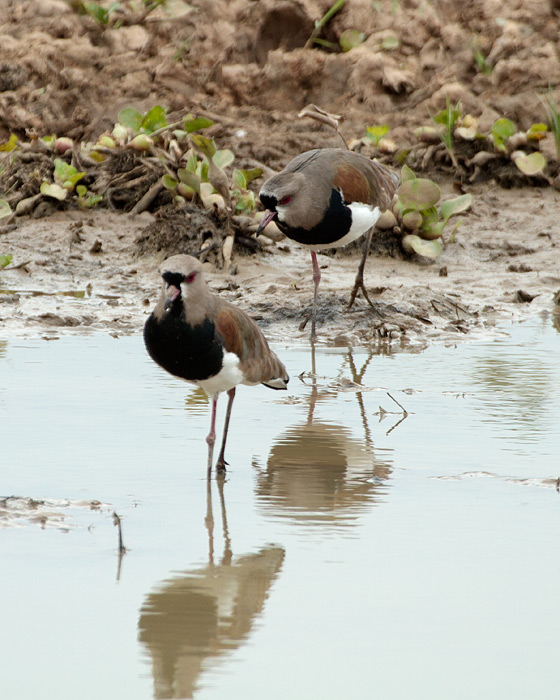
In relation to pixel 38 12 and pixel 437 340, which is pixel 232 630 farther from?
pixel 38 12

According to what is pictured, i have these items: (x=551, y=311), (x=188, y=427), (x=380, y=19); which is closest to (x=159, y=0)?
(x=380, y=19)

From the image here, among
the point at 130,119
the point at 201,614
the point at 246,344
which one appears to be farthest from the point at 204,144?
the point at 201,614

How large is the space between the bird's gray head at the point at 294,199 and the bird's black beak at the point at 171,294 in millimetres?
2882

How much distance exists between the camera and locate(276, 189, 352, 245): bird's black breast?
688cm

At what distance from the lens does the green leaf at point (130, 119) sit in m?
9.30

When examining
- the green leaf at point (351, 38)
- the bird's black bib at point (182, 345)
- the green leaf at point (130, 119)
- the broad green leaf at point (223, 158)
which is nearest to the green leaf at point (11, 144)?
the green leaf at point (130, 119)

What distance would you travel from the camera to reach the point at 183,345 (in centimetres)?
399


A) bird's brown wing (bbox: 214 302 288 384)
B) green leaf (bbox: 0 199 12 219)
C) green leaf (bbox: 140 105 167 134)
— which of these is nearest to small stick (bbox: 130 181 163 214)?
green leaf (bbox: 140 105 167 134)

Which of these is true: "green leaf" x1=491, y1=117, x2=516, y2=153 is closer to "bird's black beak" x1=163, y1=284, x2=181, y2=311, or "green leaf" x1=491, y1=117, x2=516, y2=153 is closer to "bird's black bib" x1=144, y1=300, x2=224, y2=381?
"bird's black bib" x1=144, y1=300, x2=224, y2=381

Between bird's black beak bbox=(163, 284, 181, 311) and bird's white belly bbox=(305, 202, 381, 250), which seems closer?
bird's black beak bbox=(163, 284, 181, 311)

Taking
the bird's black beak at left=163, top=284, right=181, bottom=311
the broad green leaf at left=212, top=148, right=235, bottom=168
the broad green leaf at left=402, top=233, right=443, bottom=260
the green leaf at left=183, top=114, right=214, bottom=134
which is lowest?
the broad green leaf at left=402, top=233, right=443, bottom=260

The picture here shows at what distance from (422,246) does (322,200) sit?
1.87 metres

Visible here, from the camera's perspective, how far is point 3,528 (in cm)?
351

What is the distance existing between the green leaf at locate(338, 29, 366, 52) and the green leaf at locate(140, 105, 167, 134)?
2544 mm
